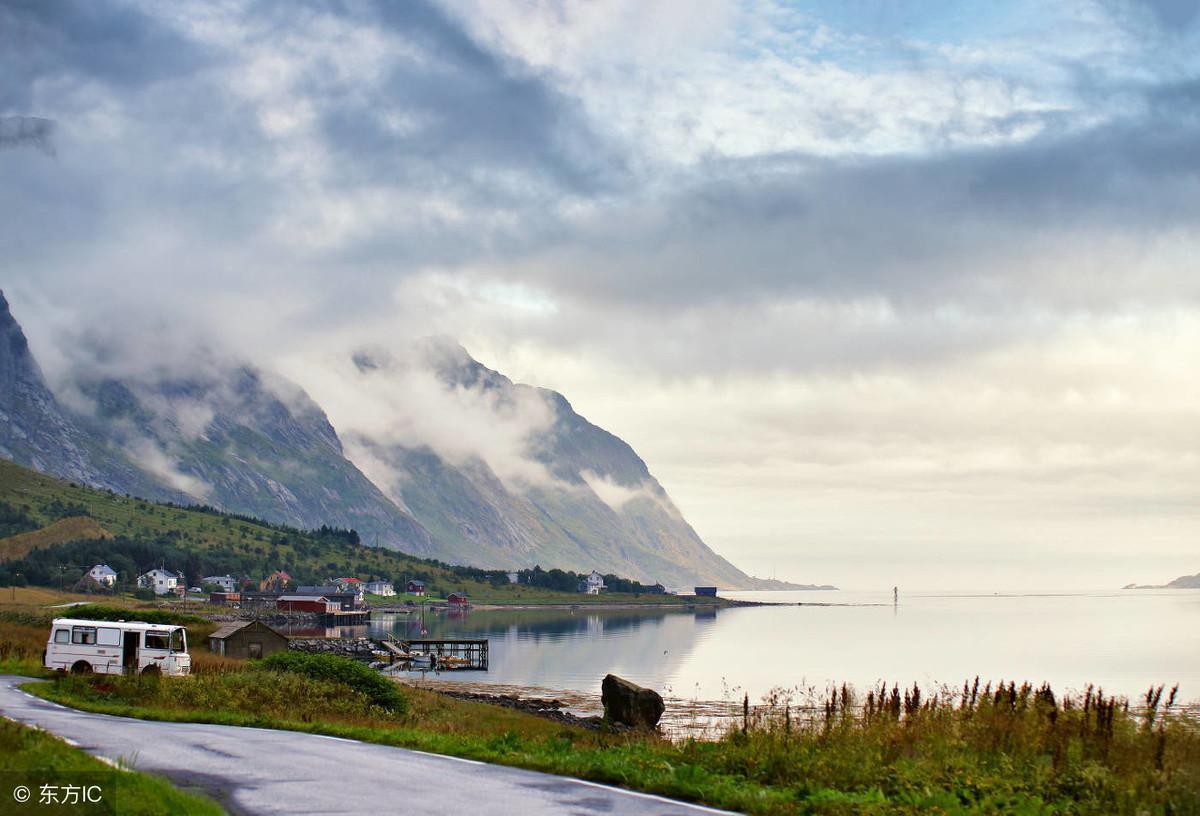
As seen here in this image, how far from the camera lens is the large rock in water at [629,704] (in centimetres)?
3722

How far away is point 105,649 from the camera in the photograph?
5044 cm

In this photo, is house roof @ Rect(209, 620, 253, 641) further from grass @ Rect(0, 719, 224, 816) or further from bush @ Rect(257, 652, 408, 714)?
grass @ Rect(0, 719, 224, 816)

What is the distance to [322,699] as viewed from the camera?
40.2 m

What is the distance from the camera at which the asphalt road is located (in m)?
17.2

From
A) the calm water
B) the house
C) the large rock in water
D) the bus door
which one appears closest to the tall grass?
the large rock in water

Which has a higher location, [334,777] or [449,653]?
[334,777]

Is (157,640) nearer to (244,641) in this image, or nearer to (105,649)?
(105,649)

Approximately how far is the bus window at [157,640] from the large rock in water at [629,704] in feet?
82.0

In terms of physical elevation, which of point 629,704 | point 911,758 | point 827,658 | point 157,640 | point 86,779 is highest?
point 911,758

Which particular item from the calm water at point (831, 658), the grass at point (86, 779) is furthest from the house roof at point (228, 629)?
the grass at point (86, 779)

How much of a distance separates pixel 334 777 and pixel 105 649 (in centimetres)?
3556

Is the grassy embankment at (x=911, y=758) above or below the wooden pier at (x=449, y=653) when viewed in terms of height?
above

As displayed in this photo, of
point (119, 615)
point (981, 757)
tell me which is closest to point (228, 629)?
point (119, 615)

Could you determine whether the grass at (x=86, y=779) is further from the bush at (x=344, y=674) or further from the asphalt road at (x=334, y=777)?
the bush at (x=344, y=674)
